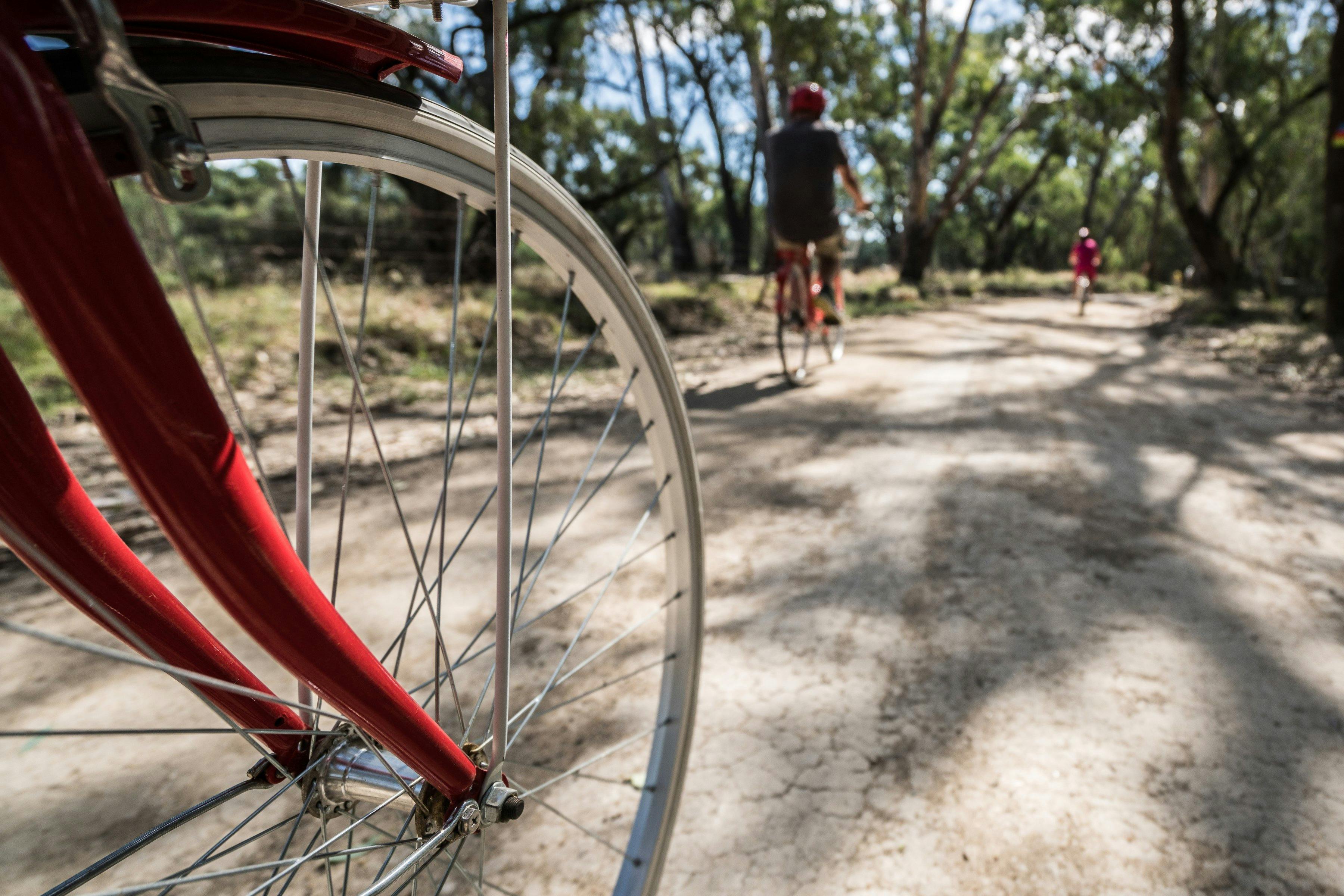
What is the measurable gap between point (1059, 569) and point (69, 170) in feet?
8.03

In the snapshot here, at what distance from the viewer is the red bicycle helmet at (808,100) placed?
16.7 feet

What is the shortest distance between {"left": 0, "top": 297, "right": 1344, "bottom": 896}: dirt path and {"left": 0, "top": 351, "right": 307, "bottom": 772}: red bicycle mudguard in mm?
848

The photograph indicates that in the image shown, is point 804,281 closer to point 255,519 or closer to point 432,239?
point 432,239

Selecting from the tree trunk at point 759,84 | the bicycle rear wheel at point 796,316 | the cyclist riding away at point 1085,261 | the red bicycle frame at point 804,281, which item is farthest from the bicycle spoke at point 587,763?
the cyclist riding away at point 1085,261

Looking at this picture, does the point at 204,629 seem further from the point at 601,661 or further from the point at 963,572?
the point at 963,572

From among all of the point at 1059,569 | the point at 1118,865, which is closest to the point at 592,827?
the point at 1118,865

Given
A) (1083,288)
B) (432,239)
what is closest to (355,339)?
(432,239)

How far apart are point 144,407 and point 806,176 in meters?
5.14

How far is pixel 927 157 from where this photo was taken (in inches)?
587

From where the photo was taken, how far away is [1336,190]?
7062 millimetres

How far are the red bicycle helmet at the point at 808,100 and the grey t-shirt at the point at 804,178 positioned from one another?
0.08m

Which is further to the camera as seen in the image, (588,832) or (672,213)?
(672,213)

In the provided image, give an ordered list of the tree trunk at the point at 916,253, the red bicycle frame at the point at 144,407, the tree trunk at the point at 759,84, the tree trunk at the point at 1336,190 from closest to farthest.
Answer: the red bicycle frame at the point at 144,407 → the tree trunk at the point at 1336,190 → the tree trunk at the point at 759,84 → the tree trunk at the point at 916,253

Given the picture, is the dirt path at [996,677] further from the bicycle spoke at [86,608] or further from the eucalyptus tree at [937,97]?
the eucalyptus tree at [937,97]
